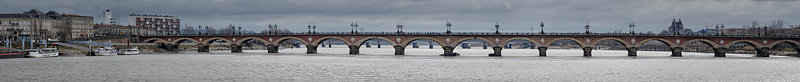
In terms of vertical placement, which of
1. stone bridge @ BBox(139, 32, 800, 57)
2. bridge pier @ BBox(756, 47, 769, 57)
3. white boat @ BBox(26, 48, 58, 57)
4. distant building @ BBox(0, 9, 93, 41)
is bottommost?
bridge pier @ BBox(756, 47, 769, 57)

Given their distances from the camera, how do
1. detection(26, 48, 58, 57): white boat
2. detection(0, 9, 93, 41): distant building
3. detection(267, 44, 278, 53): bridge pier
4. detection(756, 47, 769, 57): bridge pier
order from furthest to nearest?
detection(0, 9, 93, 41): distant building → detection(267, 44, 278, 53): bridge pier → detection(756, 47, 769, 57): bridge pier → detection(26, 48, 58, 57): white boat

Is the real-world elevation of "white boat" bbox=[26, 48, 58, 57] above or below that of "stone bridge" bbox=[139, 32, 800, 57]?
below

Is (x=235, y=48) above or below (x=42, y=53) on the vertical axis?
above

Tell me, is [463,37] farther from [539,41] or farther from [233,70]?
[233,70]

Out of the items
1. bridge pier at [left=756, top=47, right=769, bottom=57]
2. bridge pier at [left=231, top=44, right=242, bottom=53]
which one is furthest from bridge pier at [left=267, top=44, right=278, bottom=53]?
bridge pier at [left=756, top=47, right=769, bottom=57]

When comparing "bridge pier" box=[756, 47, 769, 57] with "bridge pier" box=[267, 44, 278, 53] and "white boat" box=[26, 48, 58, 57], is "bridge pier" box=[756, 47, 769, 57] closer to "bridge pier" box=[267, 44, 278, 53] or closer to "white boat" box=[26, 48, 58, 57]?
"bridge pier" box=[267, 44, 278, 53]

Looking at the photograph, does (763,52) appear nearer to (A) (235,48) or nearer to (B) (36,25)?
(A) (235,48)

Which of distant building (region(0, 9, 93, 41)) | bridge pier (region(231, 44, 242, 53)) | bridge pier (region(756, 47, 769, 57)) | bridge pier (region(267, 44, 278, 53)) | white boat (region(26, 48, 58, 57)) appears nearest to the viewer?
white boat (region(26, 48, 58, 57))

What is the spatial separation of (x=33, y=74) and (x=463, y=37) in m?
56.7

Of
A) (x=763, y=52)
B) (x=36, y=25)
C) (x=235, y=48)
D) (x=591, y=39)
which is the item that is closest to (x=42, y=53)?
(x=235, y=48)

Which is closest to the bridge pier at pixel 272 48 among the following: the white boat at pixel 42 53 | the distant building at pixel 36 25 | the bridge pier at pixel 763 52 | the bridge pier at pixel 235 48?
the bridge pier at pixel 235 48

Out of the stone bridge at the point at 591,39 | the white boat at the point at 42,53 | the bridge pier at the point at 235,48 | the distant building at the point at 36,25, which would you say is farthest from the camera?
the distant building at the point at 36,25

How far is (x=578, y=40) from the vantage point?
314 ft

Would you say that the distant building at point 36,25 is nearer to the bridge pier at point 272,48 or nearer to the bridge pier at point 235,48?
the bridge pier at point 235,48
